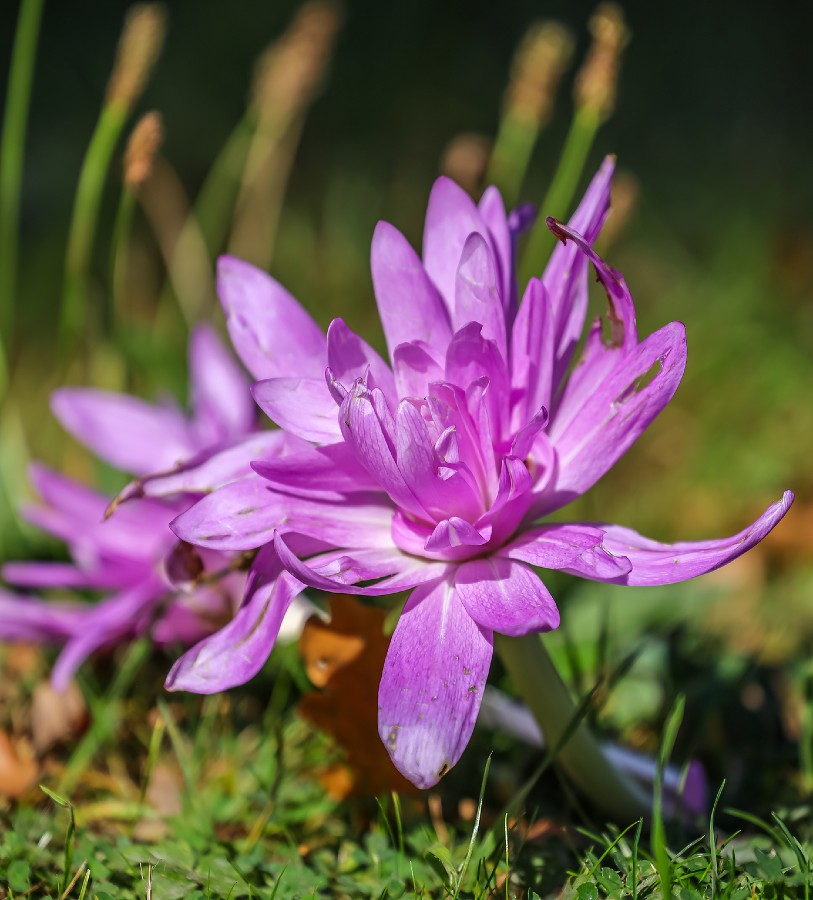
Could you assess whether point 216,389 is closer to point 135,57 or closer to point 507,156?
point 135,57

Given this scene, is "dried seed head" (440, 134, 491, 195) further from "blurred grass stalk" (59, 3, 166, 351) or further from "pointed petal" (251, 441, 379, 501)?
"pointed petal" (251, 441, 379, 501)

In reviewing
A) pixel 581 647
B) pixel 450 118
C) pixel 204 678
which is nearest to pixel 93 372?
pixel 581 647

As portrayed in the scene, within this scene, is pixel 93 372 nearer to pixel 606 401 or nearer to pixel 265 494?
pixel 265 494

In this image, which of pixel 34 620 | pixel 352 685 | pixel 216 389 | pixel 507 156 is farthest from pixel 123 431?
pixel 507 156

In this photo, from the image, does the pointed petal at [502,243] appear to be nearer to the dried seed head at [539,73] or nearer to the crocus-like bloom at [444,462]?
the crocus-like bloom at [444,462]

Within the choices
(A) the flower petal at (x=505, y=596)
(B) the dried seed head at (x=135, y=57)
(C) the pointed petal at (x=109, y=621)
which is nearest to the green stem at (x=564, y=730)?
(A) the flower petal at (x=505, y=596)
